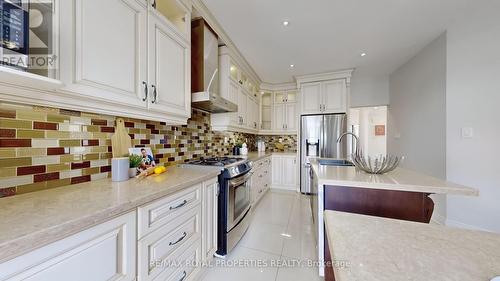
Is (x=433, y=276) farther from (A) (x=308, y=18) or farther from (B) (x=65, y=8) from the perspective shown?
(A) (x=308, y=18)

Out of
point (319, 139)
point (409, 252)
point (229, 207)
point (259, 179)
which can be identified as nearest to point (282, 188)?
point (259, 179)

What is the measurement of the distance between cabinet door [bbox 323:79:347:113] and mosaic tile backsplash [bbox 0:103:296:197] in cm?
330

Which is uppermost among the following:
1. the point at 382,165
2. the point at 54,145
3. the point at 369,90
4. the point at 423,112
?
the point at 369,90

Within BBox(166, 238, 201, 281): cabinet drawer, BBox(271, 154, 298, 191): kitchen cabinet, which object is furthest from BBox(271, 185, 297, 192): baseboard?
BBox(166, 238, 201, 281): cabinet drawer

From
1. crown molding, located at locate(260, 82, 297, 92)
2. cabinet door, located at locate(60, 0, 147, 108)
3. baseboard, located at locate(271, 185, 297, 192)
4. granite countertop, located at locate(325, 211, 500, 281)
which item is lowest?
baseboard, located at locate(271, 185, 297, 192)

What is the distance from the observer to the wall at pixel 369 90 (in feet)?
12.9

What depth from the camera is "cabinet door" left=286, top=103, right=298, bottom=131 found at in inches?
167

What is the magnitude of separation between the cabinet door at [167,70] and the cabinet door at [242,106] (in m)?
1.39

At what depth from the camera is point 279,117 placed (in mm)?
4371

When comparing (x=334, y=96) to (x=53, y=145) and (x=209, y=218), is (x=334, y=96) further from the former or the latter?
(x=53, y=145)

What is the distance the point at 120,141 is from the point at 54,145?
0.34m

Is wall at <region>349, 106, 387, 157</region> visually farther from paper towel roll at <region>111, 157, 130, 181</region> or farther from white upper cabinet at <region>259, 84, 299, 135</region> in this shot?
paper towel roll at <region>111, 157, 130, 181</region>

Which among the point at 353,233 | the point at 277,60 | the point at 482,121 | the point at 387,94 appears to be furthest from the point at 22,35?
the point at 387,94

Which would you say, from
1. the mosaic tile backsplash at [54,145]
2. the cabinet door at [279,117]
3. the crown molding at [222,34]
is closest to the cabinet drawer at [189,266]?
the mosaic tile backsplash at [54,145]
